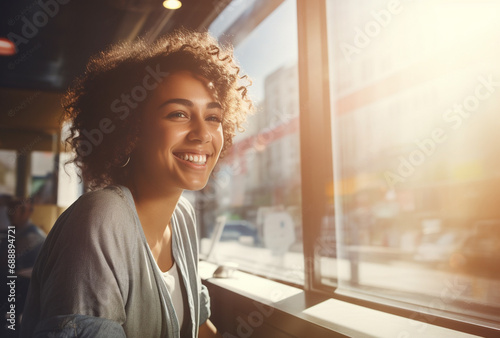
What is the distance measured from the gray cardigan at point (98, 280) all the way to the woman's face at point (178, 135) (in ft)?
0.48

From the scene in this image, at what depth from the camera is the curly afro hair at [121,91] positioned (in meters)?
1.32

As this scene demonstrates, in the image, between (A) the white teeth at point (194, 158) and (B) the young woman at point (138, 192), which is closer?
(B) the young woman at point (138, 192)

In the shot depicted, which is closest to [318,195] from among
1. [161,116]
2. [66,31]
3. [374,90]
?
[161,116]

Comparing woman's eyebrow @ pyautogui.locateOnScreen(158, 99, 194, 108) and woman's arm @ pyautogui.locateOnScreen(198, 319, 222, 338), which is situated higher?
woman's eyebrow @ pyautogui.locateOnScreen(158, 99, 194, 108)

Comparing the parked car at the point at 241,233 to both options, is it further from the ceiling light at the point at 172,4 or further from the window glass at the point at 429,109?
the ceiling light at the point at 172,4

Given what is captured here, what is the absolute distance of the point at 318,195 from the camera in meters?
1.92

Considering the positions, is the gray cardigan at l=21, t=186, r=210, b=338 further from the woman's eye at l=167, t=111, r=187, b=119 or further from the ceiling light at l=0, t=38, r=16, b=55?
the ceiling light at l=0, t=38, r=16, b=55

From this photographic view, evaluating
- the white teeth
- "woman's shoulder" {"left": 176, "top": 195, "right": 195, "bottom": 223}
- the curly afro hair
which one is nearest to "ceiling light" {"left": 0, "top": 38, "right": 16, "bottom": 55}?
the curly afro hair

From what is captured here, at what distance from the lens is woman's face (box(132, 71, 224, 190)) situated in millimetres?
1208

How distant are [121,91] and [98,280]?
2.44 ft

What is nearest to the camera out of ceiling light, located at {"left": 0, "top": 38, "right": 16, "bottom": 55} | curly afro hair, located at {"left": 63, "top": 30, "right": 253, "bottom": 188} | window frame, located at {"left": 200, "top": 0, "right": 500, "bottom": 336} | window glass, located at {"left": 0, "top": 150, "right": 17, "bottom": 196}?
curly afro hair, located at {"left": 63, "top": 30, "right": 253, "bottom": 188}

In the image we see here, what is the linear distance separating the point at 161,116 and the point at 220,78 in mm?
309

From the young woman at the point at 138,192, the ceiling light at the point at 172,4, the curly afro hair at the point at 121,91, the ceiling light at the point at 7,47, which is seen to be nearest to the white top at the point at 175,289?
the young woman at the point at 138,192

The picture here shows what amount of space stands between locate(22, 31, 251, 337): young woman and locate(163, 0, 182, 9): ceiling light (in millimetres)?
1683
